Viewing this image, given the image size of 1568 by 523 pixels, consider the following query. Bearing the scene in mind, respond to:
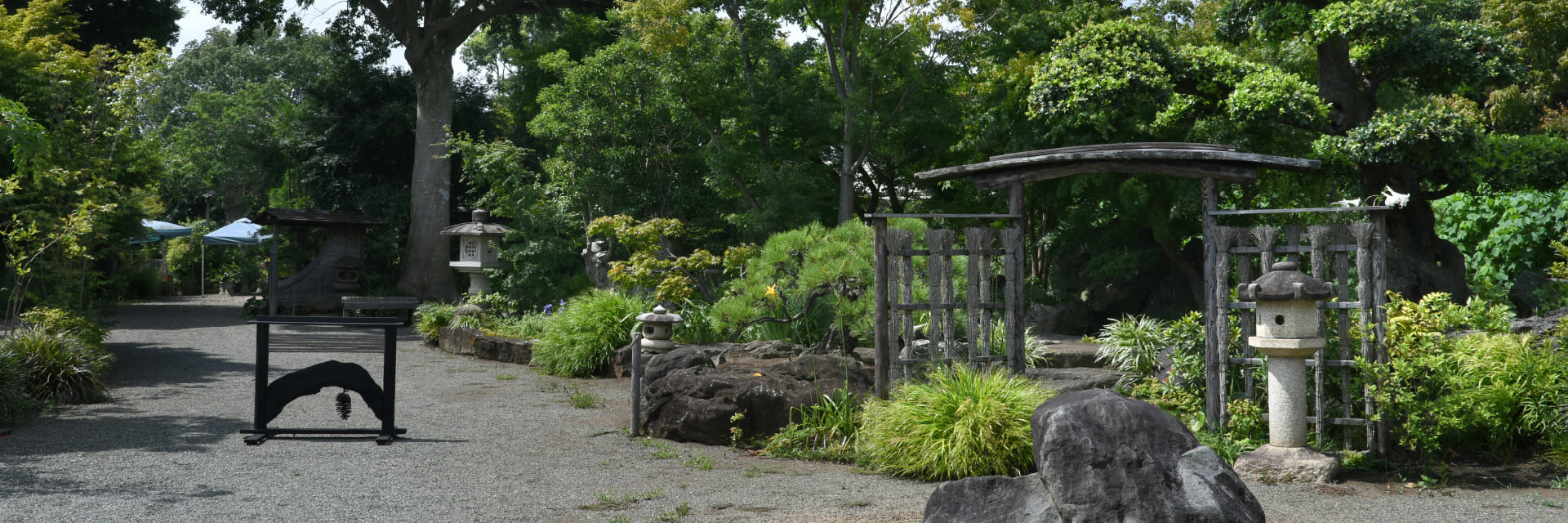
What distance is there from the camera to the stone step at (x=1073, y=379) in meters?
6.46

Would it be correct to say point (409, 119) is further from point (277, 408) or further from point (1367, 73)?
point (1367, 73)

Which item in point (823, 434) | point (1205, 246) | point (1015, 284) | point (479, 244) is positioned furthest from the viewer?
point (479, 244)

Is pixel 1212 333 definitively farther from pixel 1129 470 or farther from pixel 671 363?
pixel 671 363

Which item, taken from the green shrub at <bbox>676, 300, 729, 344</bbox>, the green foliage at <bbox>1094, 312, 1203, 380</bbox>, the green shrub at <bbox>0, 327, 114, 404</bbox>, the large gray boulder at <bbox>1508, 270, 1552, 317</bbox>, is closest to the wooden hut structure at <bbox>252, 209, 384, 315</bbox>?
the green shrub at <bbox>0, 327, 114, 404</bbox>

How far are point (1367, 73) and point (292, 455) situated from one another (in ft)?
34.7

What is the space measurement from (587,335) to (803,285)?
259 cm

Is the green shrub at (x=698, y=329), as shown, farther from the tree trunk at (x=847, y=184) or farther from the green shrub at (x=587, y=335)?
the tree trunk at (x=847, y=184)

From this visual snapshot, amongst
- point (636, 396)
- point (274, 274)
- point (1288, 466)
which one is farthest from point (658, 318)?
point (274, 274)

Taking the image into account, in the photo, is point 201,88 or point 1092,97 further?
point 201,88

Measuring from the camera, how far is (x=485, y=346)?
12.1 metres

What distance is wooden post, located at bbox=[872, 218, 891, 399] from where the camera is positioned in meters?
6.27

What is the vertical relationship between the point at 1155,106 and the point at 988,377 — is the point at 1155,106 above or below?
above

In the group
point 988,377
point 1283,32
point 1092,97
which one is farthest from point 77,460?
point 1283,32

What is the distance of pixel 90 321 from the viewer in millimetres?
9594
